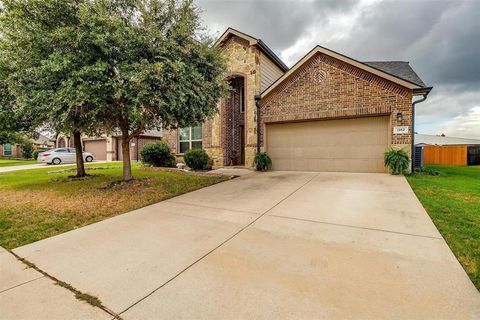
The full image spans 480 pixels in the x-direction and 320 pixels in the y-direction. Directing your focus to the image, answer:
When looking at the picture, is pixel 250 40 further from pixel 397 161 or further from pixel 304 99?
pixel 397 161

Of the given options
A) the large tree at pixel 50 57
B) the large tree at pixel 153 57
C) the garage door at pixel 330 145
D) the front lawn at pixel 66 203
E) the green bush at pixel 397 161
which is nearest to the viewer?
the front lawn at pixel 66 203

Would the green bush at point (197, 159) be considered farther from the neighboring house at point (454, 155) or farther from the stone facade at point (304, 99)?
the neighboring house at point (454, 155)

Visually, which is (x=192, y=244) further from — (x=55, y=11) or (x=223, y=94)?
(x=55, y=11)

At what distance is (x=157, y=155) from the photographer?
41.7ft

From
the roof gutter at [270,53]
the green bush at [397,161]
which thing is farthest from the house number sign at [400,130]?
the roof gutter at [270,53]

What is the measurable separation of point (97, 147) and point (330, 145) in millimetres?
23657

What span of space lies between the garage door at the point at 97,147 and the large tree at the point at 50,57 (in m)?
19.7

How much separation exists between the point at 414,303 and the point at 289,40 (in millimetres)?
15725

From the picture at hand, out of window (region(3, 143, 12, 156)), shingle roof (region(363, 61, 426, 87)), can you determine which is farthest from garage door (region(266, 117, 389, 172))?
window (region(3, 143, 12, 156))

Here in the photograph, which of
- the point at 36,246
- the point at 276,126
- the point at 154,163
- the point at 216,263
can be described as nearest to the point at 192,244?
the point at 216,263

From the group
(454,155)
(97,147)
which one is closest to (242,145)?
(454,155)

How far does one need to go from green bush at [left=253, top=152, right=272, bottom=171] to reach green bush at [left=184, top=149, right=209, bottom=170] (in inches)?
105

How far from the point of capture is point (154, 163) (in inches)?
509

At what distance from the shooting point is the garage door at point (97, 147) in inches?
925
